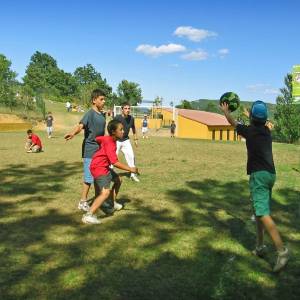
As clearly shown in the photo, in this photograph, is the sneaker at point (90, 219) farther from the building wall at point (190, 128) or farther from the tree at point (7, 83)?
the tree at point (7, 83)

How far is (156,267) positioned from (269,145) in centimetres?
199

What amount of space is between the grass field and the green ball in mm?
1848

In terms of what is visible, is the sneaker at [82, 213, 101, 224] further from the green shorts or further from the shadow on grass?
the green shorts

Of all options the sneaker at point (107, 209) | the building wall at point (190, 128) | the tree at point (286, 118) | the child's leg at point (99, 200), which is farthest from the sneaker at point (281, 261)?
the tree at point (286, 118)

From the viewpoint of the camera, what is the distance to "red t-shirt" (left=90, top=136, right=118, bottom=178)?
6.76 meters

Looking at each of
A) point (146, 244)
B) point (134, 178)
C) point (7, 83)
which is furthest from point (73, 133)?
point (7, 83)

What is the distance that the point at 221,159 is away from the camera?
16.3m

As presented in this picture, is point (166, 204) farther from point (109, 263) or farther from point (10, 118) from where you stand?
point (10, 118)

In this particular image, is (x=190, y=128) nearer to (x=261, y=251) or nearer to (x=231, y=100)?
(x=231, y=100)

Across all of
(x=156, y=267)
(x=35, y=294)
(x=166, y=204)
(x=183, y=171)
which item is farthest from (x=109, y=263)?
(x=183, y=171)

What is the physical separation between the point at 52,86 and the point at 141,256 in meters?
110

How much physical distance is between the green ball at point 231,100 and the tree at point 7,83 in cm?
5227

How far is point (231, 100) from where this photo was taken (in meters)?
5.70

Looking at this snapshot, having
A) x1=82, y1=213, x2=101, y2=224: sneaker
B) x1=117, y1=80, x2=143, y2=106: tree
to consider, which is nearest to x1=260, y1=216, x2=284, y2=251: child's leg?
x1=82, y1=213, x2=101, y2=224: sneaker
